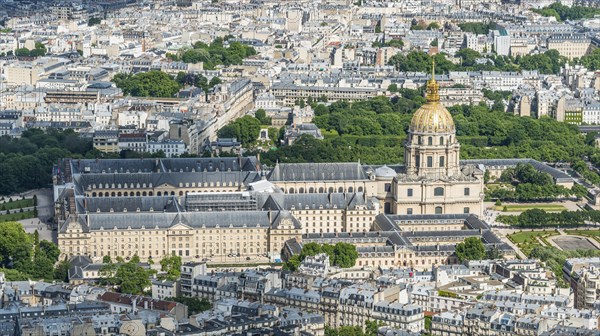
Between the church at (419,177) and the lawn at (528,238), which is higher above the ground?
the church at (419,177)

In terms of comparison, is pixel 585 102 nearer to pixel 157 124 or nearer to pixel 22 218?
pixel 157 124

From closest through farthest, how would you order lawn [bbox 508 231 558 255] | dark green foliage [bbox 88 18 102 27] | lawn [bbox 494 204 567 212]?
lawn [bbox 508 231 558 255] < lawn [bbox 494 204 567 212] < dark green foliage [bbox 88 18 102 27]

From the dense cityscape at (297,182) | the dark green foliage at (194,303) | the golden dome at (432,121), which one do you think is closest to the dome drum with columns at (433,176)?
the golden dome at (432,121)

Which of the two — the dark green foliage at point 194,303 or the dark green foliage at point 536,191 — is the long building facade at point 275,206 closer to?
the dark green foliage at point 536,191

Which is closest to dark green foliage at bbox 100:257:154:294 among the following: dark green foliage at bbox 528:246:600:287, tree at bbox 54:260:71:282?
tree at bbox 54:260:71:282

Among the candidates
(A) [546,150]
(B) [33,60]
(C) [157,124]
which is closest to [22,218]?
(C) [157,124]

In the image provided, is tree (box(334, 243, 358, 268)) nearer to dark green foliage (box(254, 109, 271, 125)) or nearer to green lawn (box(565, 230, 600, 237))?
green lawn (box(565, 230, 600, 237))

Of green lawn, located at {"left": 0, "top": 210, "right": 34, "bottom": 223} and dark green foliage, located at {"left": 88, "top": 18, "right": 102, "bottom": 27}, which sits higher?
dark green foliage, located at {"left": 88, "top": 18, "right": 102, "bottom": 27}
